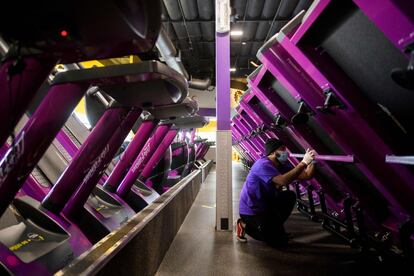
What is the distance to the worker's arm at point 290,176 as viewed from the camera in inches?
118

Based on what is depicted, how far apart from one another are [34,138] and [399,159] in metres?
1.88

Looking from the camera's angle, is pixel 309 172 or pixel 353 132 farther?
pixel 309 172

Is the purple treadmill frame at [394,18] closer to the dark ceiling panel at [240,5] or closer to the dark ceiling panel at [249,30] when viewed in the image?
the dark ceiling panel at [240,5]

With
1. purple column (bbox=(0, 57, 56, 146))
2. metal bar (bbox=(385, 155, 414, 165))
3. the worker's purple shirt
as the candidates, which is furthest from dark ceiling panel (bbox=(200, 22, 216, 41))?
purple column (bbox=(0, 57, 56, 146))

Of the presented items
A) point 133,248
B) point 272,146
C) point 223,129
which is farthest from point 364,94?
point 223,129

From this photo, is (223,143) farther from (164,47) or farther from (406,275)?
(164,47)

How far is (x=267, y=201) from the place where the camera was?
335 centimetres

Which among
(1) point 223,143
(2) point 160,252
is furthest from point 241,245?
(1) point 223,143

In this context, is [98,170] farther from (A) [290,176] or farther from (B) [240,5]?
(B) [240,5]

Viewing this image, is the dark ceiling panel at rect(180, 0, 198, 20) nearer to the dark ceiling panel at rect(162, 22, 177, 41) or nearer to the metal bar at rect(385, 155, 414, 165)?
the dark ceiling panel at rect(162, 22, 177, 41)

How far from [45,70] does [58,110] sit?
1.70 feet

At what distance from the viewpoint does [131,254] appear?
73.6 inches

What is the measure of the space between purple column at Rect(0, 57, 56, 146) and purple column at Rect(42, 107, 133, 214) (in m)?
1.21

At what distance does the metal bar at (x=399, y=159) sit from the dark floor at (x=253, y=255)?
3.55ft
